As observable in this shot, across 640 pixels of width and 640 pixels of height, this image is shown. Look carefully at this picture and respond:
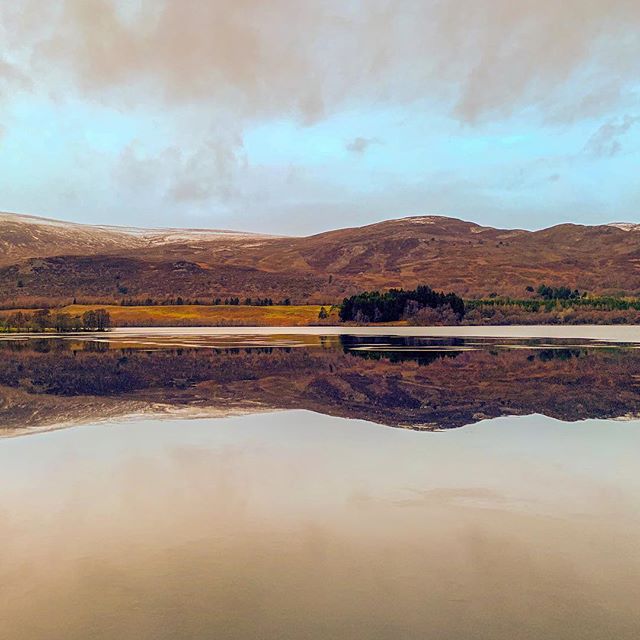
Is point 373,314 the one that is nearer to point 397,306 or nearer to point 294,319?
point 397,306

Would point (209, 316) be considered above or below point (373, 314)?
below

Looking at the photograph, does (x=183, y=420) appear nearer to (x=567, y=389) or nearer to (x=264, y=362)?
(x=567, y=389)

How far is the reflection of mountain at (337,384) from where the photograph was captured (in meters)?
13.2

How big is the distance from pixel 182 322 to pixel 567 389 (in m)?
48.7

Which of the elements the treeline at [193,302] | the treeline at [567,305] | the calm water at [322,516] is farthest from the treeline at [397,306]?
the calm water at [322,516]

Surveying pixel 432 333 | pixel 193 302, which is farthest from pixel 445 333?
pixel 193 302

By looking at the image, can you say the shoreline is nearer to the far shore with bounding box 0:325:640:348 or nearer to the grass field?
the far shore with bounding box 0:325:640:348

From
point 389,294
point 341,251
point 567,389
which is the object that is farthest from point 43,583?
point 341,251

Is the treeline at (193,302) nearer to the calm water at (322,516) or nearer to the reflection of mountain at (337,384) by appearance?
the reflection of mountain at (337,384)

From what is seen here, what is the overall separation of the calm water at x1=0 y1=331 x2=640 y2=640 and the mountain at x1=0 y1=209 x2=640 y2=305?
7183cm

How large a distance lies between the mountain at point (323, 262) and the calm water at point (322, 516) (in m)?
71.8

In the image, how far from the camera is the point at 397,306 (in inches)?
2190

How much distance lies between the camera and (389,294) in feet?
188

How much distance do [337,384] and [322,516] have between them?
10.3m
